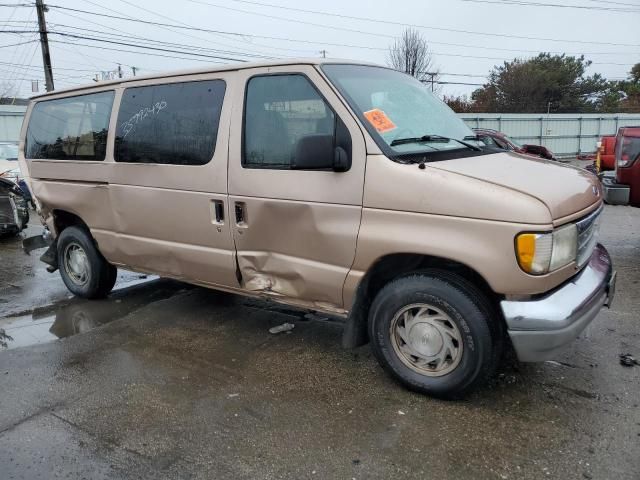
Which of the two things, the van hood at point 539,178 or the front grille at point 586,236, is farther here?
the front grille at point 586,236

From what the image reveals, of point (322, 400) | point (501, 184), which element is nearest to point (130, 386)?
point (322, 400)

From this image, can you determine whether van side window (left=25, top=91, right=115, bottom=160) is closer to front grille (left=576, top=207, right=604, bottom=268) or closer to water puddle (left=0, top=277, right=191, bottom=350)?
water puddle (left=0, top=277, right=191, bottom=350)

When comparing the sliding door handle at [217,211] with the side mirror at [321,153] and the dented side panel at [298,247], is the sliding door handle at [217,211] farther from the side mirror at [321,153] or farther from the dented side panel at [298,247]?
the side mirror at [321,153]

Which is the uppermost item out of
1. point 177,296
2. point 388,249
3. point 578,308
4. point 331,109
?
point 331,109

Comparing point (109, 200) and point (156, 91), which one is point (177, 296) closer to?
point (109, 200)

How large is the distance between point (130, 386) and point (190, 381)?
0.41 metres

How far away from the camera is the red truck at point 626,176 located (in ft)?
19.5

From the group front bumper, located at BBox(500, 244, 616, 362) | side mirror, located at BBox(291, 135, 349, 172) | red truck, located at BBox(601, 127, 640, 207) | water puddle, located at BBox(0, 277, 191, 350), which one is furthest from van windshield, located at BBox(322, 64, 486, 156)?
water puddle, located at BBox(0, 277, 191, 350)

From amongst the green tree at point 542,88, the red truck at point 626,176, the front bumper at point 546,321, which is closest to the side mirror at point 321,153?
the front bumper at point 546,321

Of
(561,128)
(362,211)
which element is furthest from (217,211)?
(561,128)

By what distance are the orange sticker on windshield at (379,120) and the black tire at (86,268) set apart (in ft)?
10.9

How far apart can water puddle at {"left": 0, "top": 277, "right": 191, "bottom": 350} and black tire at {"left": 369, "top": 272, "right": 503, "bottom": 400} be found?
2.89m

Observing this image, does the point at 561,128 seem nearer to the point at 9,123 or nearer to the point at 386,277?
the point at 9,123

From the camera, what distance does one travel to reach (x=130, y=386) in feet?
12.0
